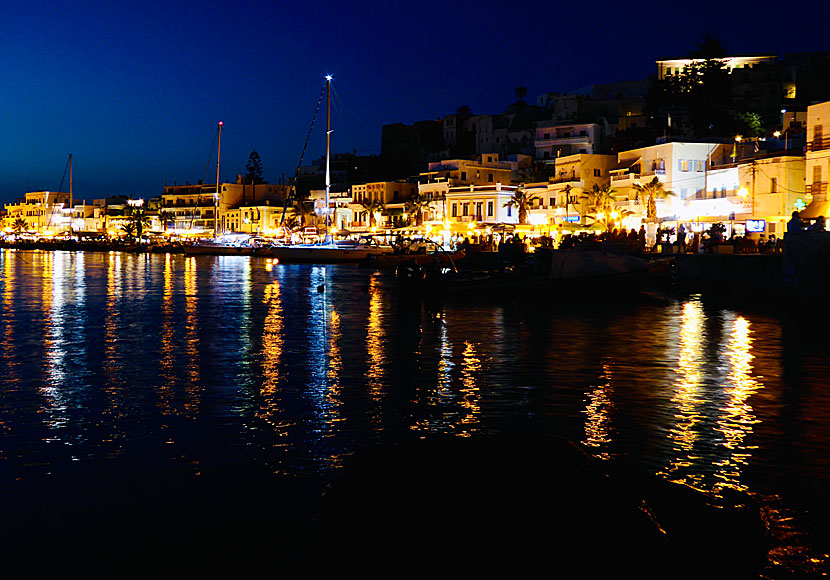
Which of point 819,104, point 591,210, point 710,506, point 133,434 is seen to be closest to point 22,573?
point 133,434

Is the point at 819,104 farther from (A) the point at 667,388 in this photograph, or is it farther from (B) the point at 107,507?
(B) the point at 107,507

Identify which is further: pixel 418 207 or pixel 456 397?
pixel 418 207

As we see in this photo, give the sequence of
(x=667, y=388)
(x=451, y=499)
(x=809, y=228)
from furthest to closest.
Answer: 1. (x=809, y=228)
2. (x=667, y=388)
3. (x=451, y=499)

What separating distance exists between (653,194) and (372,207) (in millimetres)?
48834

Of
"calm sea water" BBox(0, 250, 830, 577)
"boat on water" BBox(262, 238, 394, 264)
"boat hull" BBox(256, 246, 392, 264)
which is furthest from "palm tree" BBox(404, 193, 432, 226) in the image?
"calm sea water" BBox(0, 250, 830, 577)

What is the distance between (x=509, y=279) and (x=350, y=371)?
70.0 feet

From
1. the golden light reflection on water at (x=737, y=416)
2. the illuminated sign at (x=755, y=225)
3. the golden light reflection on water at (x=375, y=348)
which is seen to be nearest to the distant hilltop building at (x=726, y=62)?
the illuminated sign at (x=755, y=225)

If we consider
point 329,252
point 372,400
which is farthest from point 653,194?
point 372,400

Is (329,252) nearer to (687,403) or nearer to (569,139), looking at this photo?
(569,139)

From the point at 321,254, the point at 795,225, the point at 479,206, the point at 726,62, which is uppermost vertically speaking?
the point at 726,62

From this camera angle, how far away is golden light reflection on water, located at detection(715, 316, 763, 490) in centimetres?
1023

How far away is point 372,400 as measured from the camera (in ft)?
48.3

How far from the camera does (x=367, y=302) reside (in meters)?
37.9

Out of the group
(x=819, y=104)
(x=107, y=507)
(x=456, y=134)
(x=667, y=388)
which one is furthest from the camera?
(x=456, y=134)
